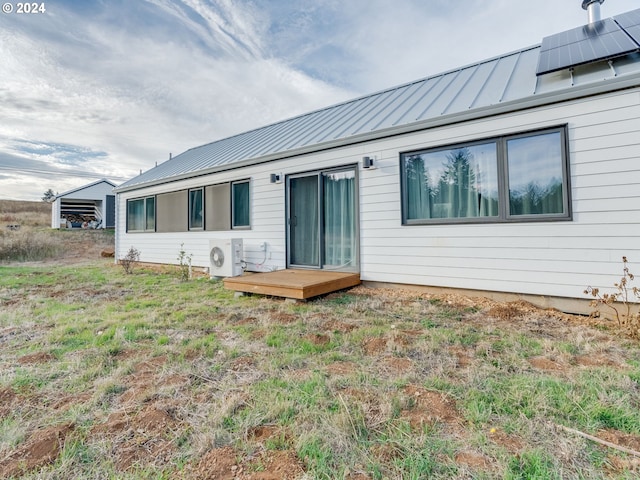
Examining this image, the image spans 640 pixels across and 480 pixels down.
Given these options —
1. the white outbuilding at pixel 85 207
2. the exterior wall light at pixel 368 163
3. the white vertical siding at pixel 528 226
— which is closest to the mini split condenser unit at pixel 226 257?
the white vertical siding at pixel 528 226

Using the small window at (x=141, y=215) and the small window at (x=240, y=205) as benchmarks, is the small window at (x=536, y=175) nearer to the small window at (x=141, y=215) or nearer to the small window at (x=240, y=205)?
the small window at (x=240, y=205)

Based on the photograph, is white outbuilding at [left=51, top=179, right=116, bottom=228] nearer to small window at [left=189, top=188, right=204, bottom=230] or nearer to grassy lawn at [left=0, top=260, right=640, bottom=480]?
small window at [left=189, top=188, right=204, bottom=230]

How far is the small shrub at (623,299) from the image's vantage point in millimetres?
3119

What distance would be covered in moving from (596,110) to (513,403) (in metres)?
3.50

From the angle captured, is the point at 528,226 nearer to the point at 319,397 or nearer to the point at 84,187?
the point at 319,397

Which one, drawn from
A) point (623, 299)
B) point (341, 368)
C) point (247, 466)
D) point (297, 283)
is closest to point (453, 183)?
point (623, 299)

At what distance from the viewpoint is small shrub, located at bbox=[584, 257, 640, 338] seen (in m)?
3.12

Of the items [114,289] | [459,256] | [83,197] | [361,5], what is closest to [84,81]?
[114,289]

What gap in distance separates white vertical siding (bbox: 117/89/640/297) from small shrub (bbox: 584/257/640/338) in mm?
113

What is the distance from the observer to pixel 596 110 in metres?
3.52

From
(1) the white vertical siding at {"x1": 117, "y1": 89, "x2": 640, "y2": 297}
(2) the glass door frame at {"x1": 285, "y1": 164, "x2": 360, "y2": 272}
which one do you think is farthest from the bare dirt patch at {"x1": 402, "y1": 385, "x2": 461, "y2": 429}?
(2) the glass door frame at {"x1": 285, "y1": 164, "x2": 360, "y2": 272}

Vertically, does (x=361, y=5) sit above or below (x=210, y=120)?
above

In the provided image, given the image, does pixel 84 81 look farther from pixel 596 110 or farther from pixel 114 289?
pixel 596 110

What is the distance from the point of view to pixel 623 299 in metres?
3.33
